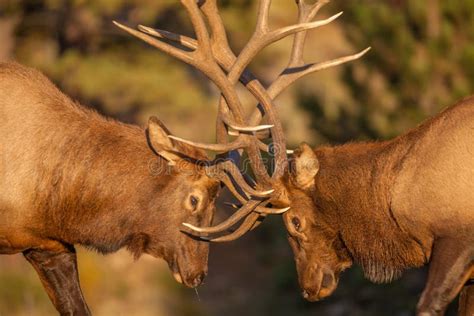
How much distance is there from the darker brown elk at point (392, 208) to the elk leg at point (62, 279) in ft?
5.97

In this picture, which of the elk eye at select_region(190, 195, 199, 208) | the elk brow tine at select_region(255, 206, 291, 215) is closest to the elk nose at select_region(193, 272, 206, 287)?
the elk eye at select_region(190, 195, 199, 208)

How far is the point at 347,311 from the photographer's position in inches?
579

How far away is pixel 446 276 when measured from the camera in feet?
27.3

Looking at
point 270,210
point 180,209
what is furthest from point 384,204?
point 180,209

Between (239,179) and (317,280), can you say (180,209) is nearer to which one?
(239,179)

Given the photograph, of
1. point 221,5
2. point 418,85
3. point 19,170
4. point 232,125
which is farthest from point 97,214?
point 221,5

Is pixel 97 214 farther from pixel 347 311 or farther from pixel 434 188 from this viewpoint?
pixel 347 311

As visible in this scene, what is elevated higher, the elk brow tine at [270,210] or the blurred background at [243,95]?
the elk brow tine at [270,210]

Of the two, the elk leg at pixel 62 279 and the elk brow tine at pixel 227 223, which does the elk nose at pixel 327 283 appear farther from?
the elk leg at pixel 62 279

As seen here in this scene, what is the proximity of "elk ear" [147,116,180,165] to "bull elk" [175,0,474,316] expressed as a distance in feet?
1.90

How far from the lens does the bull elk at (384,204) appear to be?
8422mm

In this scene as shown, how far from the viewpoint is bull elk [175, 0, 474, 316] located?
8.42 metres

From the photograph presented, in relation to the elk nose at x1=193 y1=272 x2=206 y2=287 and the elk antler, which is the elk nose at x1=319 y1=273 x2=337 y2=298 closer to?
the elk antler

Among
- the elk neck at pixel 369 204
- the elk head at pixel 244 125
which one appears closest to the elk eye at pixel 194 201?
the elk head at pixel 244 125
